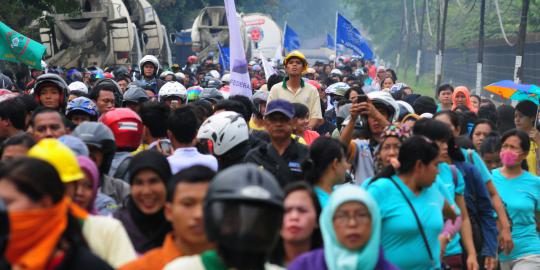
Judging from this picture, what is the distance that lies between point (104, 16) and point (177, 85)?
10.4 meters

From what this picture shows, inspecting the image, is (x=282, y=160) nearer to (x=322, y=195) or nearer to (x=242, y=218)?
(x=322, y=195)

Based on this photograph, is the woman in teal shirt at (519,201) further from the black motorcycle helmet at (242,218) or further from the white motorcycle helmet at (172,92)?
the black motorcycle helmet at (242,218)

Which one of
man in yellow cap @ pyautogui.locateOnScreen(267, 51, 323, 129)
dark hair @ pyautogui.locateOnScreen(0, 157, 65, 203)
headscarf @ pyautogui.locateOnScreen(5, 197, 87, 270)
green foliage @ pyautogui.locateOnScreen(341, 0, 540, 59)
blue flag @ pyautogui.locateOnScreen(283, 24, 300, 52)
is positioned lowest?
green foliage @ pyautogui.locateOnScreen(341, 0, 540, 59)

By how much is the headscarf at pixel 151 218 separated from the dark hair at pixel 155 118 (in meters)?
2.73

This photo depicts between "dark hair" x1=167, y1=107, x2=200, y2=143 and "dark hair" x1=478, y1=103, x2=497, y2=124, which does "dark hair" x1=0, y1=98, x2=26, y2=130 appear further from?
"dark hair" x1=478, y1=103, x2=497, y2=124

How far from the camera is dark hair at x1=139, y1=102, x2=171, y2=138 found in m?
8.55

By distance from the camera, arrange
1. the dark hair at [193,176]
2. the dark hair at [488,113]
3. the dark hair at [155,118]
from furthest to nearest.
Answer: the dark hair at [488,113] < the dark hair at [155,118] < the dark hair at [193,176]

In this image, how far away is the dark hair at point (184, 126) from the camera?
7.56 meters

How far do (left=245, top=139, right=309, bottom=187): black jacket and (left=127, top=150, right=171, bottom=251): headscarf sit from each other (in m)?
1.78

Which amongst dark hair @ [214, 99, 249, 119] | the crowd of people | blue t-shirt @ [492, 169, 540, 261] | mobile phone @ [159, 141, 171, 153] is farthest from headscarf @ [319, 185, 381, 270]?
dark hair @ [214, 99, 249, 119]

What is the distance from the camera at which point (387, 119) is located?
8656 mm

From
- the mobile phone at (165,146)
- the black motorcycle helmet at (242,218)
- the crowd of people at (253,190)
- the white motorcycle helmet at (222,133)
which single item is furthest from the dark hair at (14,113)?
the black motorcycle helmet at (242,218)

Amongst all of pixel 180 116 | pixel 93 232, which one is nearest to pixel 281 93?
pixel 180 116

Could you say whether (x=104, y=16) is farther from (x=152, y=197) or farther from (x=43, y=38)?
(x=152, y=197)
